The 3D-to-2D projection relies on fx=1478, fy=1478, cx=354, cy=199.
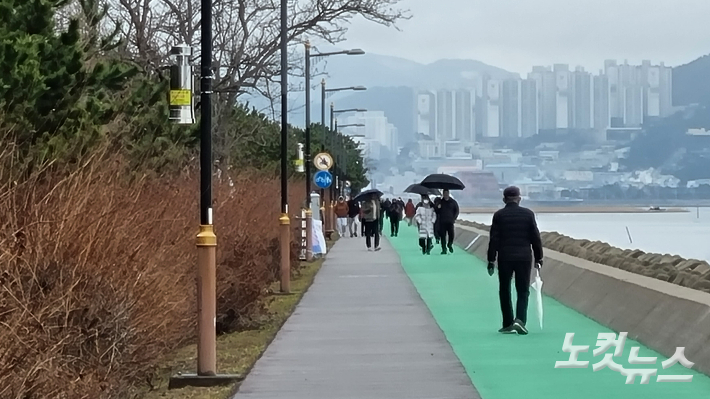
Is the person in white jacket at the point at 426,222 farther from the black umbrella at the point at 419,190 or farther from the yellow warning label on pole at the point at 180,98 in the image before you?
the yellow warning label on pole at the point at 180,98

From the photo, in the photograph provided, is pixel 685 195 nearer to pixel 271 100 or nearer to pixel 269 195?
pixel 271 100

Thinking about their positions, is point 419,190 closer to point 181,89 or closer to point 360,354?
point 360,354

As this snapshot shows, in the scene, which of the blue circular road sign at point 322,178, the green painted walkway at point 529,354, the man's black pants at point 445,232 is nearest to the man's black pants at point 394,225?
the blue circular road sign at point 322,178

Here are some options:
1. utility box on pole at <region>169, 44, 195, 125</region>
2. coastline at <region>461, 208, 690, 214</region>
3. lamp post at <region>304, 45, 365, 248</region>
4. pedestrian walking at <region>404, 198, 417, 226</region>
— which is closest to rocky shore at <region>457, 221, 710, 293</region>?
lamp post at <region>304, 45, 365, 248</region>

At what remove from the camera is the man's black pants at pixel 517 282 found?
1744cm

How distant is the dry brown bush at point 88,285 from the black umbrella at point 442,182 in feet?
107

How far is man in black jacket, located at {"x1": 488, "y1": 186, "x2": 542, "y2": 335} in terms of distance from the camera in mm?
17422

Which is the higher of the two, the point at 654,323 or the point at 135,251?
the point at 135,251

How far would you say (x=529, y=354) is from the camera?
50.9 feet

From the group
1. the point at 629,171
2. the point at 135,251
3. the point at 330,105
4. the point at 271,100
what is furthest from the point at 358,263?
the point at 629,171

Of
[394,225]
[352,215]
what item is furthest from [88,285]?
[394,225]

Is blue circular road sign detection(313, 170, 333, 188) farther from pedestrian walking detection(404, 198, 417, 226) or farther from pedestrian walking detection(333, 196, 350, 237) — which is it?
pedestrian walking detection(404, 198, 417, 226)

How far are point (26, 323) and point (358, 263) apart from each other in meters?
28.1

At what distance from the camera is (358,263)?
37.1 metres
